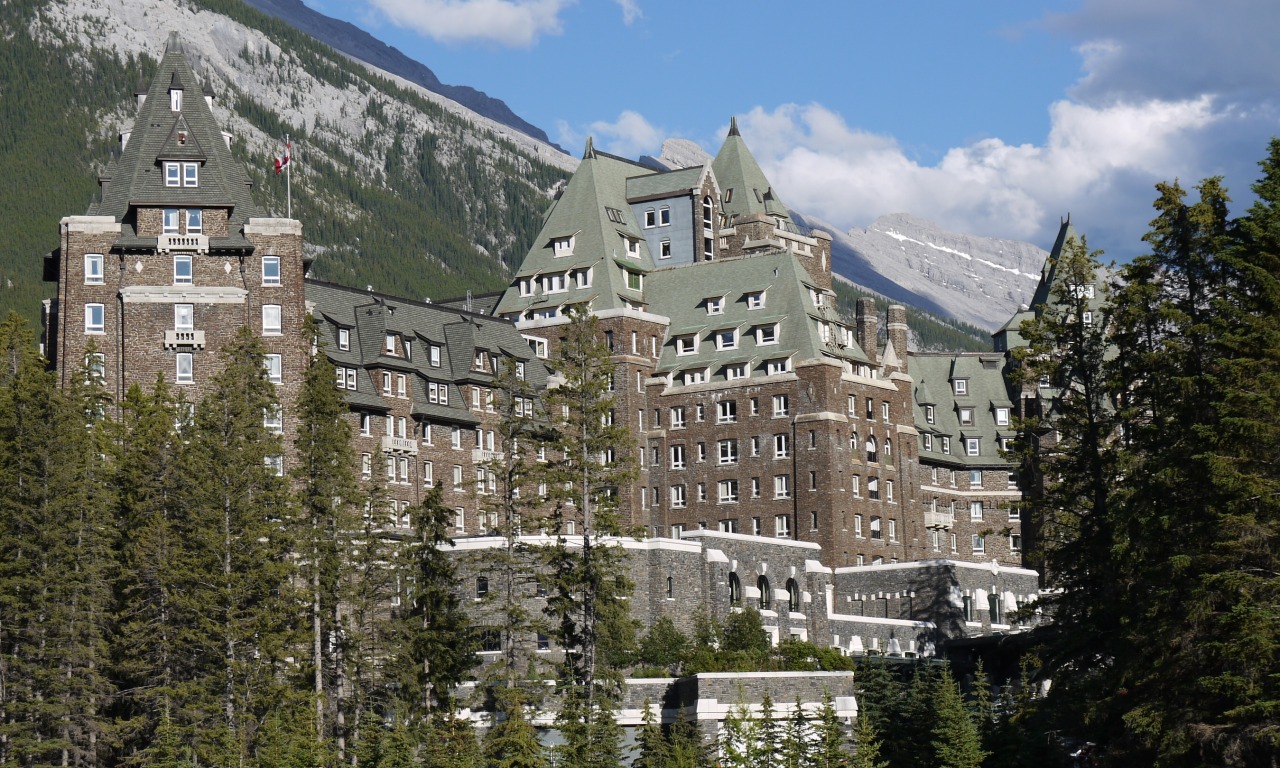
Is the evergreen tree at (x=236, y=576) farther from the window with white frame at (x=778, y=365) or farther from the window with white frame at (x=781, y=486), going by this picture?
the window with white frame at (x=778, y=365)

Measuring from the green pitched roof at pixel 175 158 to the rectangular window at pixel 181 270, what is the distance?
1.64m

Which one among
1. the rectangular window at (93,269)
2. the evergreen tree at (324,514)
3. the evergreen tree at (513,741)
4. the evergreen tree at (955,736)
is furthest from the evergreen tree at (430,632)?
the rectangular window at (93,269)

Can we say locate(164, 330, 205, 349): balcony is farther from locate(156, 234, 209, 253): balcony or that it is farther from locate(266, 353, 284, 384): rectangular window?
locate(156, 234, 209, 253): balcony

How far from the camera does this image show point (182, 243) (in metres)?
100

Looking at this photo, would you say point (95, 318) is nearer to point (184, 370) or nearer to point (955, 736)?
point (184, 370)

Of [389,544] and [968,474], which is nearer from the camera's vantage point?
[389,544]

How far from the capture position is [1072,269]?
7269 cm

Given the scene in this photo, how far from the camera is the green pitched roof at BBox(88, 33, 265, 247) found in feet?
331

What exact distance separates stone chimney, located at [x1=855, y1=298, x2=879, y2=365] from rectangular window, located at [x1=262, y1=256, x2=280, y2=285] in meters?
43.1

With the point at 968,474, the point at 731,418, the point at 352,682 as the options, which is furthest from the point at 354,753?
the point at 968,474

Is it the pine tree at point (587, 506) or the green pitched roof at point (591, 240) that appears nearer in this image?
the pine tree at point (587, 506)

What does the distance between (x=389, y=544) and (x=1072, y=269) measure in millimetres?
29578

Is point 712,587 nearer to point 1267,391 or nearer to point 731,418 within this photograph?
point 731,418

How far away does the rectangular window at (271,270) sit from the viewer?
333 feet
